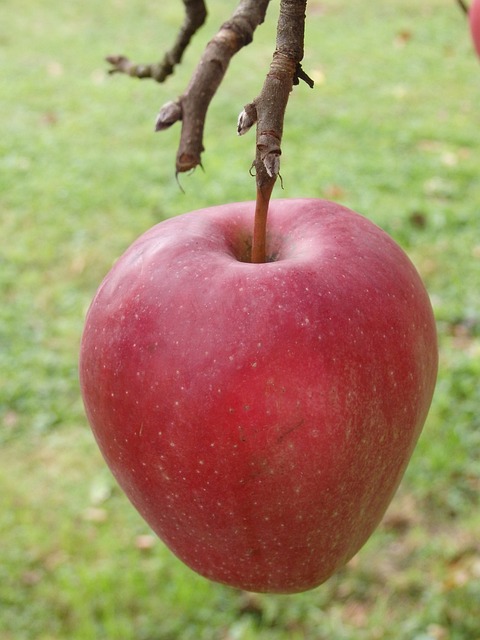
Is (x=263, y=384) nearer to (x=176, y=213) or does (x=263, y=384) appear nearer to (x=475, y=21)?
(x=475, y=21)

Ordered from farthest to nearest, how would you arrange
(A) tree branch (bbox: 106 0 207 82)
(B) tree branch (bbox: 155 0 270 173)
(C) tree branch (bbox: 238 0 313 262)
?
(A) tree branch (bbox: 106 0 207 82), (B) tree branch (bbox: 155 0 270 173), (C) tree branch (bbox: 238 0 313 262)

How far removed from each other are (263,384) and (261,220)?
0.42 ft

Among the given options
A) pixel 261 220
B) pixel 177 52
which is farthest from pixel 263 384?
pixel 177 52

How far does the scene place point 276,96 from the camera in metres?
0.61

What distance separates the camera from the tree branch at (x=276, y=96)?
1.94 ft

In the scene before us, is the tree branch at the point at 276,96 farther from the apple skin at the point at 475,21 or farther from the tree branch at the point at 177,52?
the apple skin at the point at 475,21

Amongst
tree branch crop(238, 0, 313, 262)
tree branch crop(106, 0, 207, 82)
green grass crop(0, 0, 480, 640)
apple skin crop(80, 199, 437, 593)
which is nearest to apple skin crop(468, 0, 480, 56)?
tree branch crop(106, 0, 207, 82)

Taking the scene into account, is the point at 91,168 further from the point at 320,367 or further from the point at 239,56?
the point at 320,367

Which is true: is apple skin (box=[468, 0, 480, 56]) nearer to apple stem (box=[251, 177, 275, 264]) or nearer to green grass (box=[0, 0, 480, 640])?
apple stem (box=[251, 177, 275, 264])

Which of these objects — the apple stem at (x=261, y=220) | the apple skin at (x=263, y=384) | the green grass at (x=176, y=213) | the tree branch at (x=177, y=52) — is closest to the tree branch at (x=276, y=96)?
the apple stem at (x=261, y=220)

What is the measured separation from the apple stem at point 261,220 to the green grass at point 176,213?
63.2 inches

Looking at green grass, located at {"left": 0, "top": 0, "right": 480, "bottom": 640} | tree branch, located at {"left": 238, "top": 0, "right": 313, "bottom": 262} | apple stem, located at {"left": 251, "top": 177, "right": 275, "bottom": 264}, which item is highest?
tree branch, located at {"left": 238, "top": 0, "right": 313, "bottom": 262}

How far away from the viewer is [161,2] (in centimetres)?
750

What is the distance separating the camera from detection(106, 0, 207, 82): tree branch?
3.03 ft
